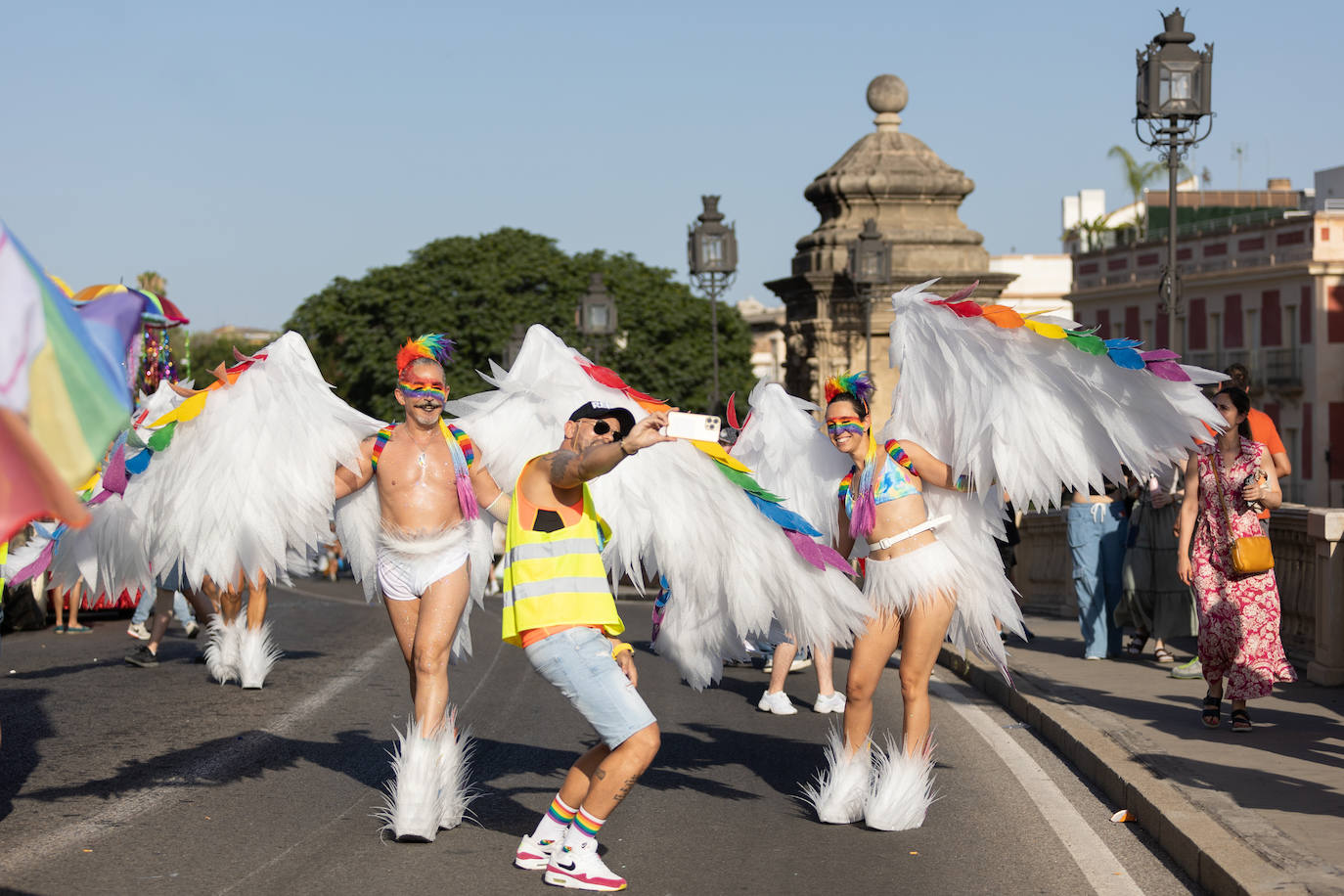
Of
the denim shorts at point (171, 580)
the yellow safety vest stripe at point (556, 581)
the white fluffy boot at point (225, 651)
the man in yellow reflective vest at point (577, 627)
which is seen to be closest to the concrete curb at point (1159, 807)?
the man in yellow reflective vest at point (577, 627)

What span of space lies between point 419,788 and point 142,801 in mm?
1768

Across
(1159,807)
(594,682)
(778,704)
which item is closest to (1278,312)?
(778,704)

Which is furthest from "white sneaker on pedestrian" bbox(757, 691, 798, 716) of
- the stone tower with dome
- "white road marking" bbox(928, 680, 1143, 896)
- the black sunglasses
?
the stone tower with dome

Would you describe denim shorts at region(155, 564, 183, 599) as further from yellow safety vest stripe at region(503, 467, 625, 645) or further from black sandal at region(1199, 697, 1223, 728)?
black sandal at region(1199, 697, 1223, 728)

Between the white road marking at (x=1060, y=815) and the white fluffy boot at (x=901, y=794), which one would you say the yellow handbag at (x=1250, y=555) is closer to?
the white road marking at (x=1060, y=815)

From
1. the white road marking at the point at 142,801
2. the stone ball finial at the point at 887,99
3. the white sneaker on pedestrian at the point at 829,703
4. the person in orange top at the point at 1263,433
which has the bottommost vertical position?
the white sneaker on pedestrian at the point at 829,703

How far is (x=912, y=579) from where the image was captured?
7723mm

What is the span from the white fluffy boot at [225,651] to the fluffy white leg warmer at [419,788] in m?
5.70

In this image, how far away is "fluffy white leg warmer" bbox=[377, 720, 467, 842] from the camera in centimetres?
725

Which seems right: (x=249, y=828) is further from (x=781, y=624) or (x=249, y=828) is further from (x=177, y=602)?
(x=177, y=602)

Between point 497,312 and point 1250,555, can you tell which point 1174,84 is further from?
point 497,312

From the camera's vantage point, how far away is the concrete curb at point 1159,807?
621 centimetres

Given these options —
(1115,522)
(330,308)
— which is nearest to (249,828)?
(1115,522)

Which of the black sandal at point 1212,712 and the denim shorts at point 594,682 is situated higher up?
the denim shorts at point 594,682
